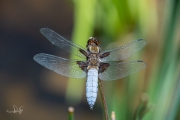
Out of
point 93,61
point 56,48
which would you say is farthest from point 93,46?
point 56,48

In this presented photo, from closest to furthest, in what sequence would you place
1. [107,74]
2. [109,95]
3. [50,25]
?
[107,74]
[109,95]
[50,25]

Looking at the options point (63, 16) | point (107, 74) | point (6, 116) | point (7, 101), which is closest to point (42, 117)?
point (7, 101)

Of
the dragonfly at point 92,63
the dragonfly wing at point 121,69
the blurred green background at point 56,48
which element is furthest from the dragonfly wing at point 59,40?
the blurred green background at point 56,48

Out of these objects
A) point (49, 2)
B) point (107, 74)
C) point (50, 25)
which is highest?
point (49, 2)

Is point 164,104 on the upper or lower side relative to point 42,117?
lower

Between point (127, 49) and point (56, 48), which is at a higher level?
point (56, 48)

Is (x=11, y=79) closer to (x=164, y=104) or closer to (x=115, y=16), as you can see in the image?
(x=115, y=16)

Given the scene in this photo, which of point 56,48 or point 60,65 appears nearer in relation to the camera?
point 60,65

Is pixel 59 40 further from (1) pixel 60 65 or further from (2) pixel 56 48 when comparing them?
(2) pixel 56 48
